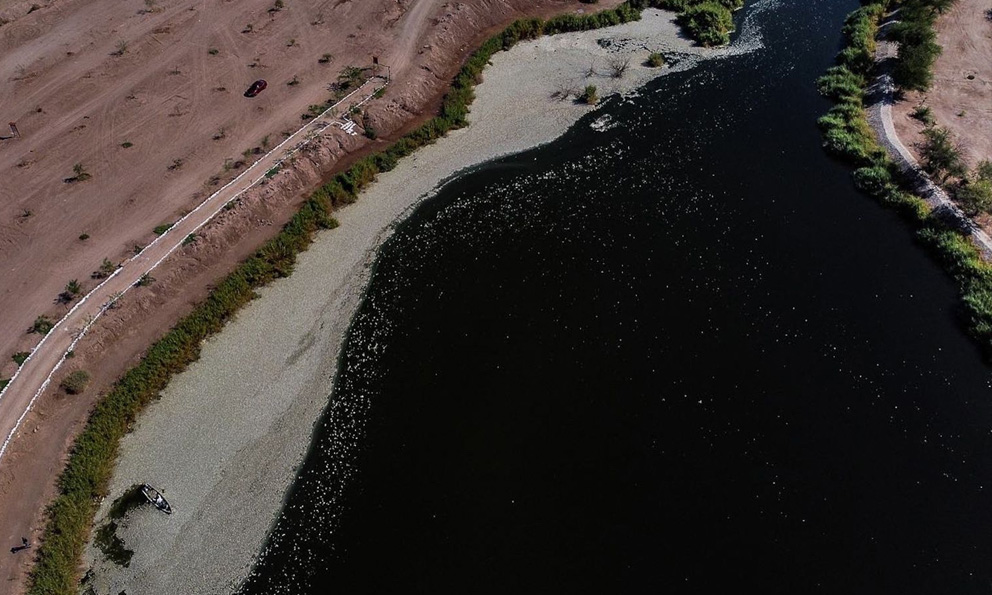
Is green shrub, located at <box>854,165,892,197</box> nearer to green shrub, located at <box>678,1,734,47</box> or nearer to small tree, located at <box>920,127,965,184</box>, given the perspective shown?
small tree, located at <box>920,127,965,184</box>

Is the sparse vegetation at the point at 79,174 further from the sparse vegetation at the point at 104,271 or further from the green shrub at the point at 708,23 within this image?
the green shrub at the point at 708,23

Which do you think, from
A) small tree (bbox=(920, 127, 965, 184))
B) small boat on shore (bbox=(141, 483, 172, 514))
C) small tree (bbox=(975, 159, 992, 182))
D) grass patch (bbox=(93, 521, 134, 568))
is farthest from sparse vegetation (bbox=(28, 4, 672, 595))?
small tree (bbox=(975, 159, 992, 182))

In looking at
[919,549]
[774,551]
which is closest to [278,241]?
[774,551]

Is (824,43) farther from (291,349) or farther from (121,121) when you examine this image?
(121,121)

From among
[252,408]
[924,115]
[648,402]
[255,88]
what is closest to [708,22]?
[924,115]

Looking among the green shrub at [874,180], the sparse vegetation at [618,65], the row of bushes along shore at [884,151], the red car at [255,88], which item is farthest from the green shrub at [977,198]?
the red car at [255,88]

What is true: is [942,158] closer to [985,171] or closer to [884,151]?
[985,171]
